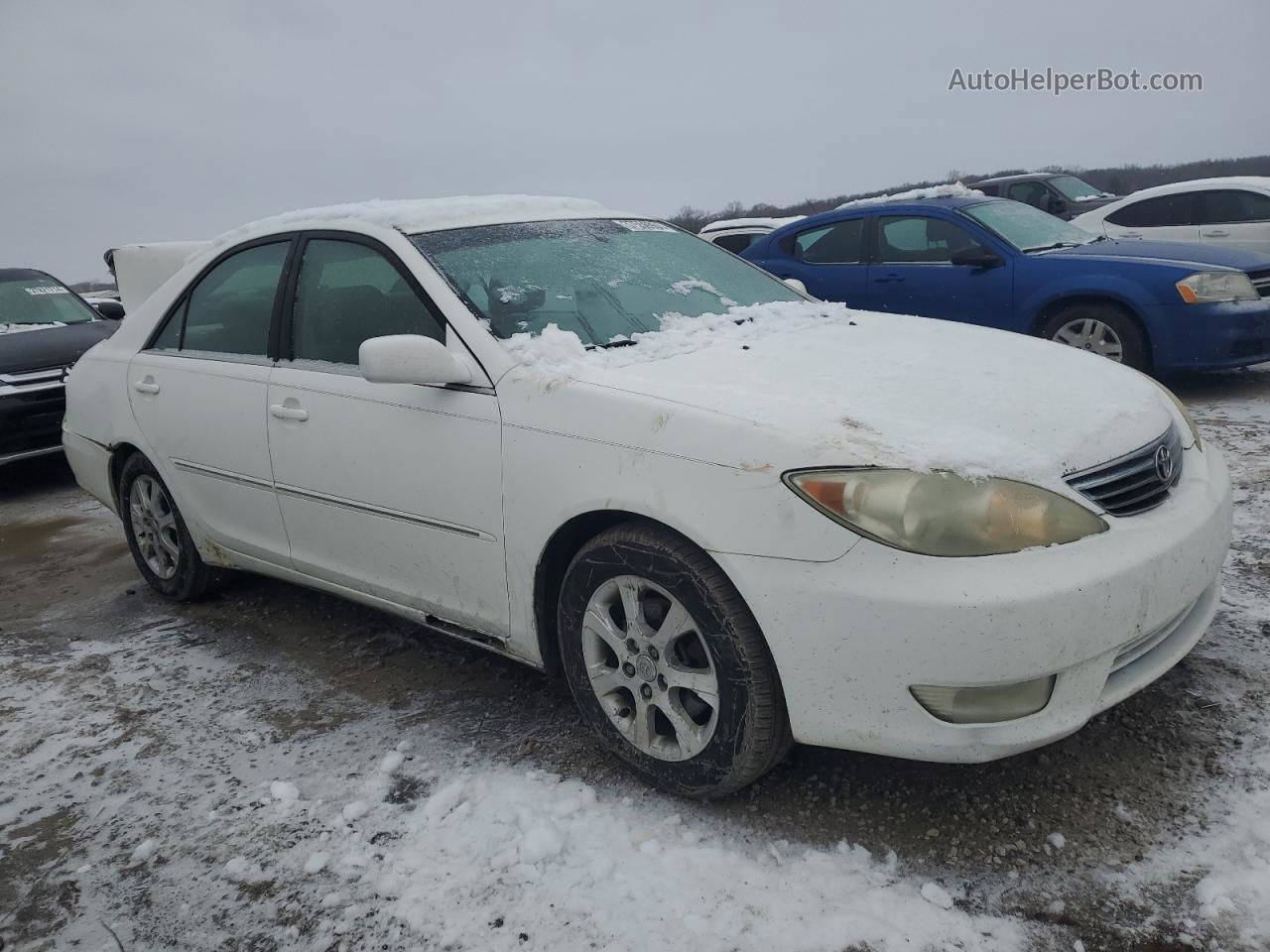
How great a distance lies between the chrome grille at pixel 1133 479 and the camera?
2219 mm

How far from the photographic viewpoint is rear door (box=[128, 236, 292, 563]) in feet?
11.6

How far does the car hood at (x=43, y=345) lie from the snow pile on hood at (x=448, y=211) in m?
4.39

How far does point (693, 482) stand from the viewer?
7.38 ft

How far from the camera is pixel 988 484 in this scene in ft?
6.85

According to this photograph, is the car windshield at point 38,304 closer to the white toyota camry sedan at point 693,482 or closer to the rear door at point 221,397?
the rear door at point 221,397

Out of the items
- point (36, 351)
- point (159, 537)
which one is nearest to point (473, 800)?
point (159, 537)

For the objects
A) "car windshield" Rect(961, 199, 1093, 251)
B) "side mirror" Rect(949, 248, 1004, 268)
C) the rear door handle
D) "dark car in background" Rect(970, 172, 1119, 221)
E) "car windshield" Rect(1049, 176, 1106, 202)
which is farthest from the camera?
"car windshield" Rect(1049, 176, 1106, 202)

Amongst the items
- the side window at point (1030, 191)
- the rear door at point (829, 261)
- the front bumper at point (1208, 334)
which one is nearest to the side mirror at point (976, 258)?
the rear door at point (829, 261)

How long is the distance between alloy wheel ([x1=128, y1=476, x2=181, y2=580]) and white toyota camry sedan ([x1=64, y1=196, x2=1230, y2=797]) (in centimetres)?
42

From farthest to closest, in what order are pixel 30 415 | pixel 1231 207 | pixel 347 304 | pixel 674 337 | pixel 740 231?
pixel 740 231 → pixel 1231 207 → pixel 30 415 → pixel 347 304 → pixel 674 337

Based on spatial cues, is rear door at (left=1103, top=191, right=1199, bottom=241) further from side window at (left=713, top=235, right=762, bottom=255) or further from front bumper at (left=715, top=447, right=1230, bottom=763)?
front bumper at (left=715, top=447, right=1230, bottom=763)

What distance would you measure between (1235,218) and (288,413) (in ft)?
32.8

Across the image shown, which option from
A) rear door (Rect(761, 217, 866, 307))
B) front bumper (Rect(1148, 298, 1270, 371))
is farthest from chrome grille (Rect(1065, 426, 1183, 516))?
rear door (Rect(761, 217, 866, 307))

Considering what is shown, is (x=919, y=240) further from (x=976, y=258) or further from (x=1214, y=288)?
(x=1214, y=288)
